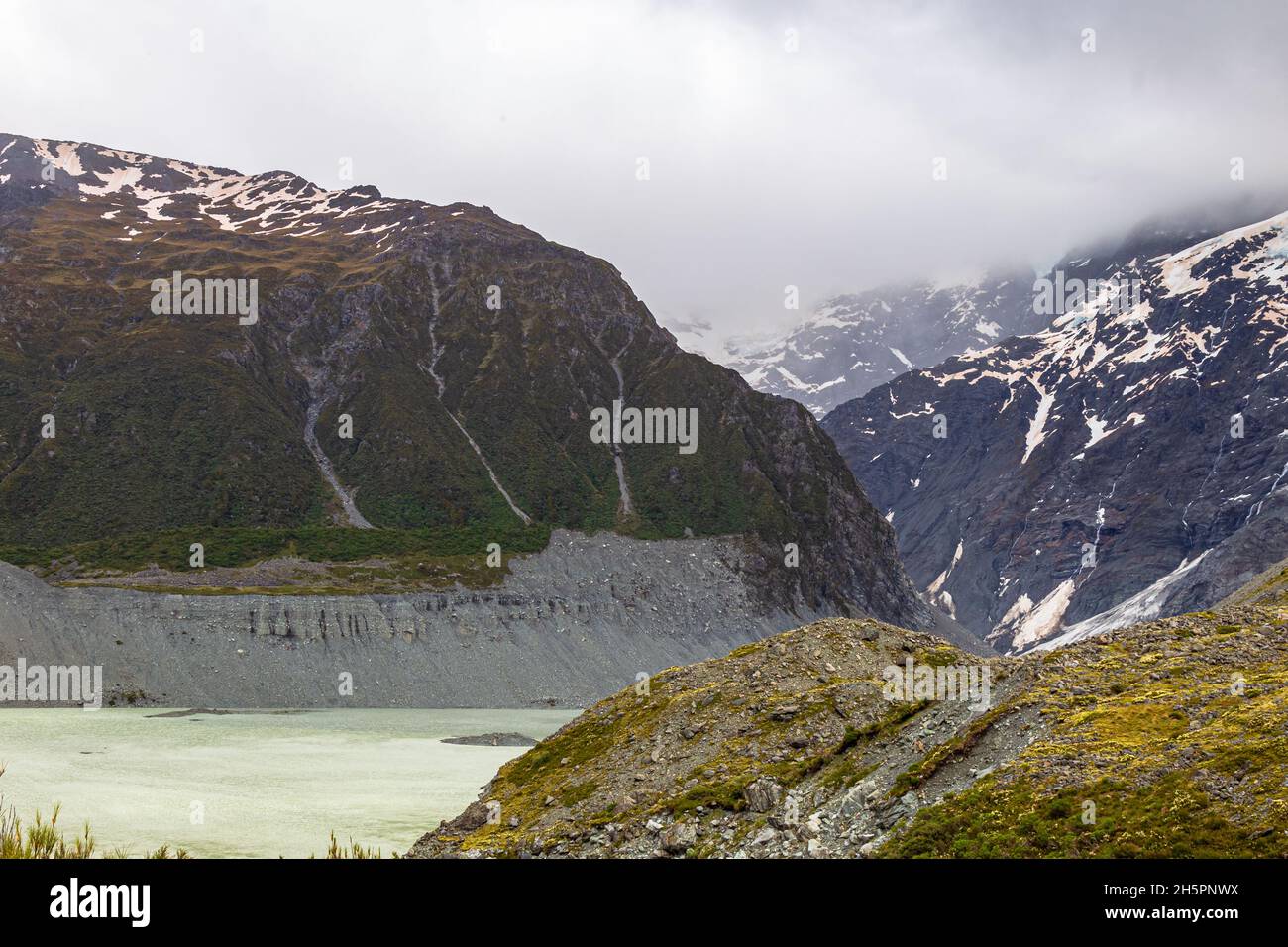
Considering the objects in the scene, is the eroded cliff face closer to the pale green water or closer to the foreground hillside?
the pale green water

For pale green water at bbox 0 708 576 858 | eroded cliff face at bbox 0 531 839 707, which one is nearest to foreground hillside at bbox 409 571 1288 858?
pale green water at bbox 0 708 576 858

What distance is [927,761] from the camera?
28516 mm

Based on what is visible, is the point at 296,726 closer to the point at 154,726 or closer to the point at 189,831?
the point at 154,726

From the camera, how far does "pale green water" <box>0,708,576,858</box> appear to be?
53219mm

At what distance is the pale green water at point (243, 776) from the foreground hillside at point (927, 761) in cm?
1820

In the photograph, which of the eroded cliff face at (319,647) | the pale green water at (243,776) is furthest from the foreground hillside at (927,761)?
the eroded cliff face at (319,647)

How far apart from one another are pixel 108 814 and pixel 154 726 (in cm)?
5896

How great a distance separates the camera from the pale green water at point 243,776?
53.2 metres

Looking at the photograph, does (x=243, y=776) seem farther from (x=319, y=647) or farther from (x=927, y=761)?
(x=319, y=647)

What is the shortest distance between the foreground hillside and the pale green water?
18.2 metres

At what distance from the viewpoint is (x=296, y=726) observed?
11931 centimetres

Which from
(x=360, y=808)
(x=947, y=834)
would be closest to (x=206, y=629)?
(x=360, y=808)

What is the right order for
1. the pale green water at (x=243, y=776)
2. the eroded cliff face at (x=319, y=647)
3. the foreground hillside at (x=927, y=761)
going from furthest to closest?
the eroded cliff face at (x=319, y=647) → the pale green water at (x=243, y=776) → the foreground hillside at (x=927, y=761)

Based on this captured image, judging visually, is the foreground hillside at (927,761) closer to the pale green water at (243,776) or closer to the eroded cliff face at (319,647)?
the pale green water at (243,776)
